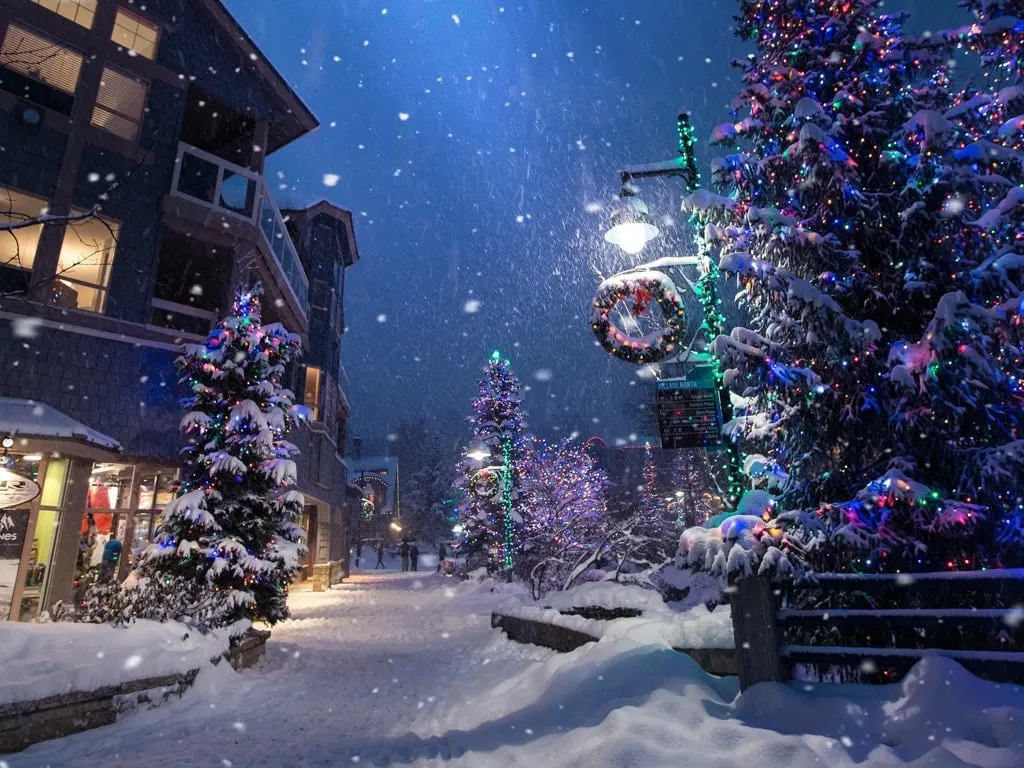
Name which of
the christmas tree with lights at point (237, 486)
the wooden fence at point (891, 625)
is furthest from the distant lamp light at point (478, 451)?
the wooden fence at point (891, 625)

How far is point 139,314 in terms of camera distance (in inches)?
530

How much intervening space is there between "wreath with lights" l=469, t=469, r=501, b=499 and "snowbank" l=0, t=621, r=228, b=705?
18.0m

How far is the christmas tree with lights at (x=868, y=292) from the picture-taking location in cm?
587

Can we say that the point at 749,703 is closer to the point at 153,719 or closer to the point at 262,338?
the point at 153,719

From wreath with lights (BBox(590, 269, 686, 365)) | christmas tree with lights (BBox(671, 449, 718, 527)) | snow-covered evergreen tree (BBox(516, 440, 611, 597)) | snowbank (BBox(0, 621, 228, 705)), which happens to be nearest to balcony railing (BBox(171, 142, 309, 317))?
snowbank (BBox(0, 621, 228, 705))

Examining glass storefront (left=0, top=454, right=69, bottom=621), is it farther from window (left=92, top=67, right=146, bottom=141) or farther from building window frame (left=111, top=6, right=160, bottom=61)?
building window frame (left=111, top=6, right=160, bottom=61)

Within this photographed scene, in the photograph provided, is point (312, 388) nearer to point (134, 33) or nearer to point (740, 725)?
point (134, 33)

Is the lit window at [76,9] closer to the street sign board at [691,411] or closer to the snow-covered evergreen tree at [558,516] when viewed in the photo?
the street sign board at [691,411]

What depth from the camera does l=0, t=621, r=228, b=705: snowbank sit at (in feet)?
17.9

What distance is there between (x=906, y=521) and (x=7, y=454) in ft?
44.3

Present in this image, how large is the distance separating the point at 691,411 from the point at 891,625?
287 cm

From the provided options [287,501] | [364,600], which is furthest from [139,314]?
[364,600]

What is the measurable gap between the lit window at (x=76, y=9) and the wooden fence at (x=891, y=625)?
18.0 meters

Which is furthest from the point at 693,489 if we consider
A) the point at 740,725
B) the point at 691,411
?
the point at 740,725
